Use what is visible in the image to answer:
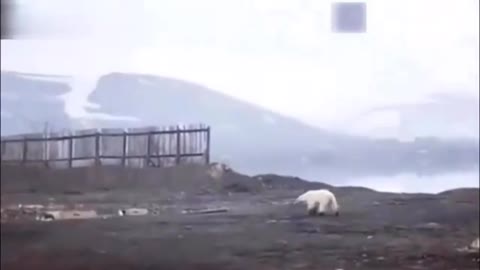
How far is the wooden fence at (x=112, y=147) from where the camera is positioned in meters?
1.55

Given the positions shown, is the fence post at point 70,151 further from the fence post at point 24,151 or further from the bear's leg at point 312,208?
the bear's leg at point 312,208

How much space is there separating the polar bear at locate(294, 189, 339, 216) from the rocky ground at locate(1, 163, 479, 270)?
0.04 ft

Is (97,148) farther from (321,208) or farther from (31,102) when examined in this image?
(321,208)

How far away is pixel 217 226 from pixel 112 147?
0.24 metres

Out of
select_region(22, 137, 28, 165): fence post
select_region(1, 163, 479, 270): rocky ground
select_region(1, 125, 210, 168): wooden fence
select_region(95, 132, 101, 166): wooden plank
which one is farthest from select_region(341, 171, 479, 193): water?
select_region(22, 137, 28, 165): fence post

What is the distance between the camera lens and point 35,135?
1.56 meters

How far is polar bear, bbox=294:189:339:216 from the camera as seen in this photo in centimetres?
160

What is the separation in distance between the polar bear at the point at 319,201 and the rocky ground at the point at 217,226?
0.5 inches

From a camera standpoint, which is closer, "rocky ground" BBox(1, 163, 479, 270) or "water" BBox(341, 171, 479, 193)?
"rocky ground" BBox(1, 163, 479, 270)

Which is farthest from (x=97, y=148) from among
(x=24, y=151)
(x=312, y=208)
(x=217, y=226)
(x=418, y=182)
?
(x=418, y=182)

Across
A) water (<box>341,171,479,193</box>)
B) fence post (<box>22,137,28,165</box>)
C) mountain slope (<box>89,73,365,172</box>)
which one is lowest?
water (<box>341,171,479,193</box>)

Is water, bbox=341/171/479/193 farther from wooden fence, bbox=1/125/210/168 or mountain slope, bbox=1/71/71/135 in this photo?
mountain slope, bbox=1/71/71/135

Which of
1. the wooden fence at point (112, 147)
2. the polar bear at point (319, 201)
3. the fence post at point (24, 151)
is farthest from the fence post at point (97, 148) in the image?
the polar bear at point (319, 201)

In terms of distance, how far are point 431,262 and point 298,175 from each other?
0.95 feet
